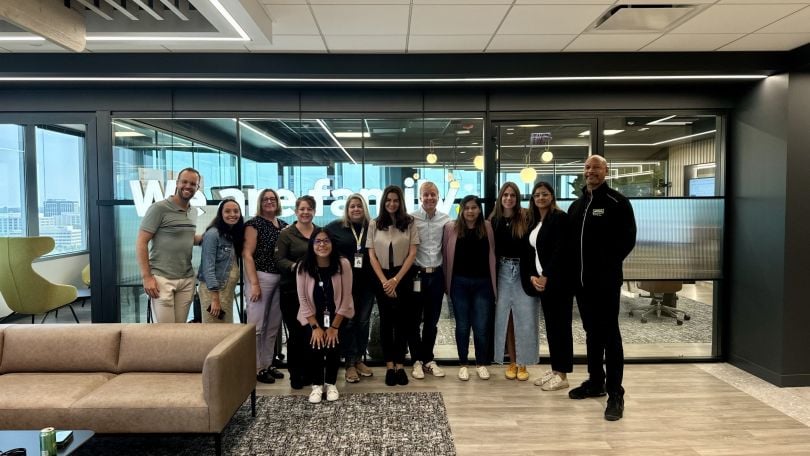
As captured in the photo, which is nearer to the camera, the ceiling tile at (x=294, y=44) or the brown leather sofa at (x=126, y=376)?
the brown leather sofa at (x=126, y=376)

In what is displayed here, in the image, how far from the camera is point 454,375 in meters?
4.05

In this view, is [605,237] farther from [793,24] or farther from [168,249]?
[168,249]

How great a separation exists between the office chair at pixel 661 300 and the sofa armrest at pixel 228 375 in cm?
379

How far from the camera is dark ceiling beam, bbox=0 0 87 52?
8.11ft

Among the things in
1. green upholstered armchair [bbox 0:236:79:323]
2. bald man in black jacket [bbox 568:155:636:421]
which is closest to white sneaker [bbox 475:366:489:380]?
bald man in black jacket [bbox 568:155:636:421]

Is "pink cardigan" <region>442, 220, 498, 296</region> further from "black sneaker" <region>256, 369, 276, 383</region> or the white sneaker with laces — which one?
"black sneaker" <region>256, 369, 276, 383</region>

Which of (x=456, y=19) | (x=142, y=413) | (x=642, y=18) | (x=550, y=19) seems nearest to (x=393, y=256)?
(x=456, y=19)

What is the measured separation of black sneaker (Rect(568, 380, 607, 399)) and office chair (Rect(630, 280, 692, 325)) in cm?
137

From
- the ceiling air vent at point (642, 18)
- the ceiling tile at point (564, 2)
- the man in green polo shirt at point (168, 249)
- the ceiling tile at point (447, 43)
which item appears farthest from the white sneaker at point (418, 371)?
the ceiling air vent at point (642, 18)

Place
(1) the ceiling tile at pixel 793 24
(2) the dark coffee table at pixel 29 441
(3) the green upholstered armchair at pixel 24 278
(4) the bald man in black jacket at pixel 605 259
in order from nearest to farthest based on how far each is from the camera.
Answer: (2) the dark coffee table at pixel 29 441
(1) the ceiling tile at pixel 793 24
(4) the bald man in black jacket at pixel 605 259
(3) the green upholstered armchair at pixel 24 278

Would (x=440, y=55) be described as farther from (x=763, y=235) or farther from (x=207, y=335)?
(x=763, y=235)

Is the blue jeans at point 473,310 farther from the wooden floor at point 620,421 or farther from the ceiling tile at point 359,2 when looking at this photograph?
the ceiling tile at point 359,2

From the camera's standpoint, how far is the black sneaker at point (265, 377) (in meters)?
3.86

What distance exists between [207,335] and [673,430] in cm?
338
